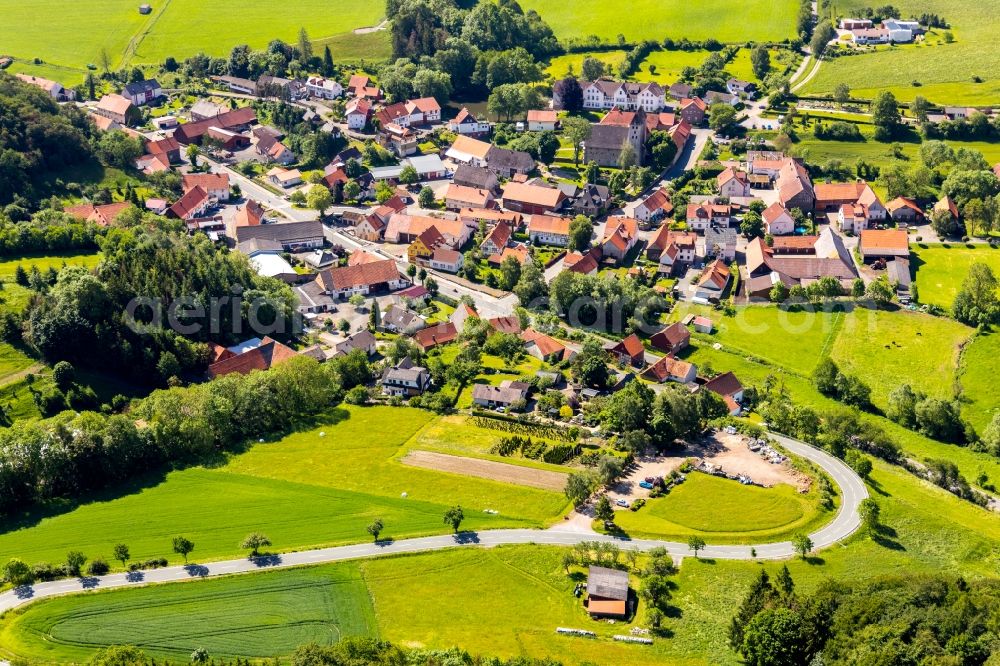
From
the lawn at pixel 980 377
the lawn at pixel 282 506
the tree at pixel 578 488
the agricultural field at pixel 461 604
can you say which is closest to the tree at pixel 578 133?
the lawn at pixel 980 377

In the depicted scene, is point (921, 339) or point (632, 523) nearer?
point (632, 523)

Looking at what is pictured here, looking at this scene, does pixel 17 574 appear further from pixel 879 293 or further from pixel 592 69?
pixel 592 69

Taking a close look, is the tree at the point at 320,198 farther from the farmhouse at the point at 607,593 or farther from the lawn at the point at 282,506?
the farmhouse at the point at 607,593

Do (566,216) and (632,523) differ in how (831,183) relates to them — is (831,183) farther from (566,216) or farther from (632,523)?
(632,523)

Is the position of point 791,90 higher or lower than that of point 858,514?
higher

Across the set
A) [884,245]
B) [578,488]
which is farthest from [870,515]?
[884,245]

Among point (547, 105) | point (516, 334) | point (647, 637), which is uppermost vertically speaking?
point (547, 105)

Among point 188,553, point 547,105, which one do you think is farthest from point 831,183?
point 188,553
